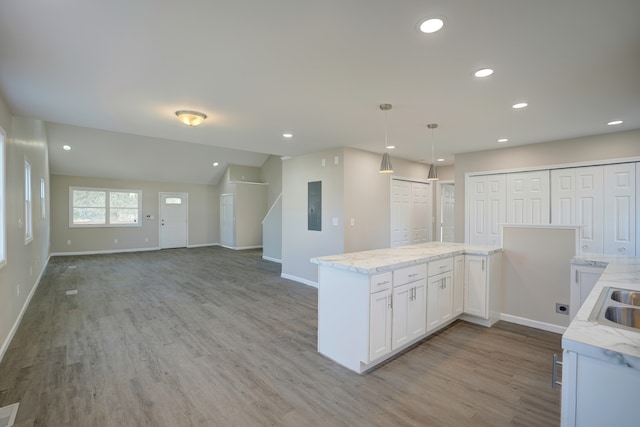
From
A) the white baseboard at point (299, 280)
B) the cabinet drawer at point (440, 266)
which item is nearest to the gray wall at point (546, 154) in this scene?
the cabinet drawer at point (440, 266)

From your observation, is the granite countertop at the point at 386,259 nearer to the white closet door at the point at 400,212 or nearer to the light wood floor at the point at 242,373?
the light wood floor at the point at 242,373

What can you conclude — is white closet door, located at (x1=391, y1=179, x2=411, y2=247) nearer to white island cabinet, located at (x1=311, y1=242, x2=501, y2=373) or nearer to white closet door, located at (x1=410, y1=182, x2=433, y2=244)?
white closet door, located at (x1=410, y1=182, x2=433, y2=244)

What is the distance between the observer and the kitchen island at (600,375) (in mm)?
992

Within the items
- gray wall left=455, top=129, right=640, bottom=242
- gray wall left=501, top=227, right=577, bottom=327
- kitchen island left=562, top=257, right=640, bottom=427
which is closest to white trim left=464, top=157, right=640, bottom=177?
gray wall left=455, top=129, right=640, bottom=242

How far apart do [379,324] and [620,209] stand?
425cm

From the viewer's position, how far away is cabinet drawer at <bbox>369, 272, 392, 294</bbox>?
2576 mm

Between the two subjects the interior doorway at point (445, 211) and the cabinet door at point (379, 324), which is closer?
the cabinet door at point (379, 324)

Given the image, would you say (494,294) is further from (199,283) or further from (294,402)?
(199,283)

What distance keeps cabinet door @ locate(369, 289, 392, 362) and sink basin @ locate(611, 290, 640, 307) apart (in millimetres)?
1494

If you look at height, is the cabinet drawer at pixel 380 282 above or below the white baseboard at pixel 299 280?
above

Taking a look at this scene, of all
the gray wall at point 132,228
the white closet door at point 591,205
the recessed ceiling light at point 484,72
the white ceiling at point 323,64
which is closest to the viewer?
the white ceiling at point 323,64

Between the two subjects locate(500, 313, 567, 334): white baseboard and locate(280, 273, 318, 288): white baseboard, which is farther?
locate(280, 273, 318, 288): white baseboard

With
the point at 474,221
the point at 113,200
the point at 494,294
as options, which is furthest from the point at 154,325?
the point at 113,200

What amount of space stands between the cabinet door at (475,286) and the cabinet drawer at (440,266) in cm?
38
